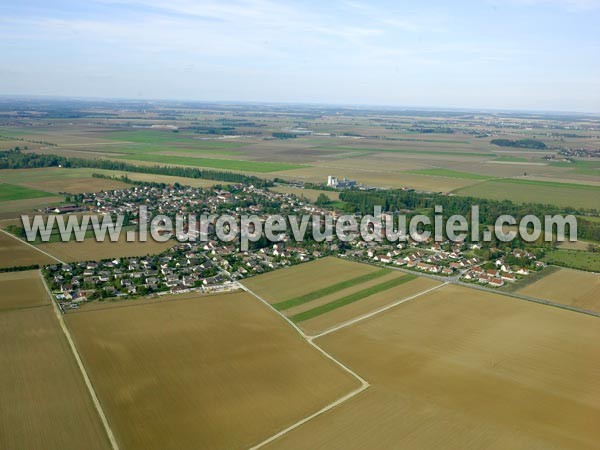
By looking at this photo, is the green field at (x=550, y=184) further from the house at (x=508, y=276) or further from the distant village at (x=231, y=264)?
the house at (x=508, y=276)

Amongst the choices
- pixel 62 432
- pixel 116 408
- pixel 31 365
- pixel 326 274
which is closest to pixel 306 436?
pixel 116 408

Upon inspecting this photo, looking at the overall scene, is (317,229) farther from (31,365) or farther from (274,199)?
(31,365)

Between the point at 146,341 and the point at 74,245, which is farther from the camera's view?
the point at 74,245

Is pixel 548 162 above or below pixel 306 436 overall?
above

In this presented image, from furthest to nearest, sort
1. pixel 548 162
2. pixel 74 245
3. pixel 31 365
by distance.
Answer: pixel 548 162
pixel 74 245
pixel 31 365

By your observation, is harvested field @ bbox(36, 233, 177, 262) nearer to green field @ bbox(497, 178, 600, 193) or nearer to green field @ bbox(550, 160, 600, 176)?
green field @ bbox(497, 178, 600, 193)

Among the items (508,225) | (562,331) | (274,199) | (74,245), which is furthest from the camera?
(274,199)
